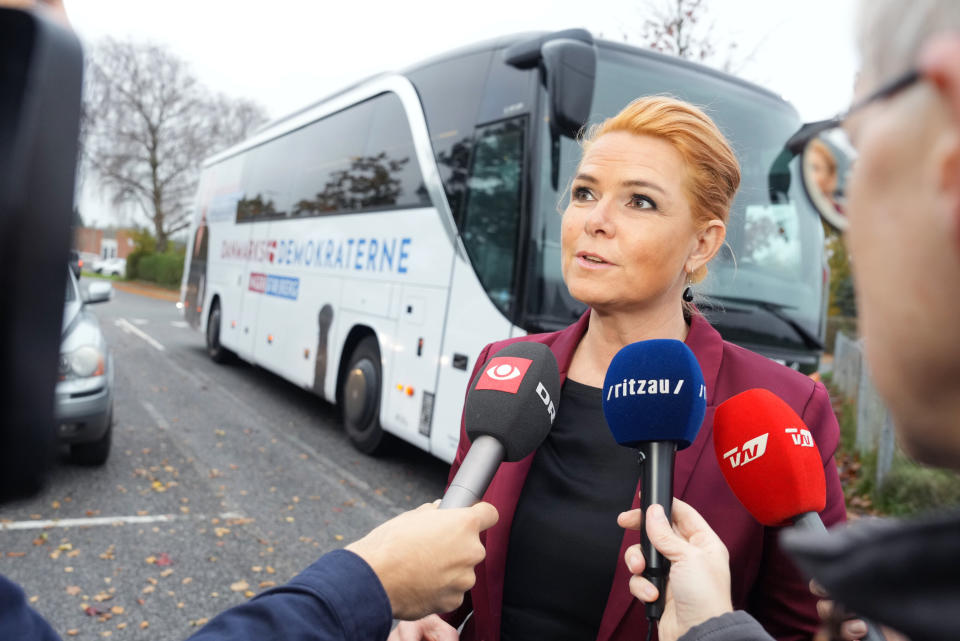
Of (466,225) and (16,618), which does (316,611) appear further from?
(466,225)

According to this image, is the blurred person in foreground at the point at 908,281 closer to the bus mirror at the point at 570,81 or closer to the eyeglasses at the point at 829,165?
the eyeglasses at the point at 829,165

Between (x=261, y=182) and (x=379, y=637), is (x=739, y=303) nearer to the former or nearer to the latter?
(x=379, y=637)

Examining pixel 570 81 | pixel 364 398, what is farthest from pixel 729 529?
pixel 364 398

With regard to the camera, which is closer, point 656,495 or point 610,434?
point 656,495

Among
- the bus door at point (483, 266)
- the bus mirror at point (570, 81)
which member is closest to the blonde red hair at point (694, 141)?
the bus mirror at point (570, 81)

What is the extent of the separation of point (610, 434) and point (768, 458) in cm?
52

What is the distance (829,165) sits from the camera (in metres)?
Result: 0.87

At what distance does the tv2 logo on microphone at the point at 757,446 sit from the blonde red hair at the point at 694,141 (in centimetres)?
80

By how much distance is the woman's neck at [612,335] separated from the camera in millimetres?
2113

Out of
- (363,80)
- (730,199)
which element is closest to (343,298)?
(363,80)

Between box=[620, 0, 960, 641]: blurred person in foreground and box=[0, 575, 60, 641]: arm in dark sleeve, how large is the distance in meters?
1.02

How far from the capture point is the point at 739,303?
199 inches

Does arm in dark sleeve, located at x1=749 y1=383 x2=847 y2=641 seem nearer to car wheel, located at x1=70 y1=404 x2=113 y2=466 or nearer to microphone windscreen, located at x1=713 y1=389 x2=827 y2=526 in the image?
microphone windscreen, located at x1=713 y1=389 x2=827 y2=526

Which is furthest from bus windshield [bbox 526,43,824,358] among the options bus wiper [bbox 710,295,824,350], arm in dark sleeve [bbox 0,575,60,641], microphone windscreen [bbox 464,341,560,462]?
arm in dark sleeve [bbox 0,575,60,641]
